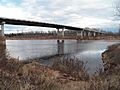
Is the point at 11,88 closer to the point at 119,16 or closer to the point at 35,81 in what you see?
the point at 35,81

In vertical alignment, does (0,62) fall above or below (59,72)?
above

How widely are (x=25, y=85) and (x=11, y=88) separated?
627 millimetres

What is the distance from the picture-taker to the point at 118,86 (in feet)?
27.4

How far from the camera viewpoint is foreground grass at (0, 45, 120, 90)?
7.98m

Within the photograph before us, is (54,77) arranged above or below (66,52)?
above

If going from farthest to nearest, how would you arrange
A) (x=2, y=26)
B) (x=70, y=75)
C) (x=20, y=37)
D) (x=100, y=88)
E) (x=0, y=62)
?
(x=20, y=37) → (x=2, y=26) → (x=70, y=75) → (x=0, y=62) → (x=100, y=88)

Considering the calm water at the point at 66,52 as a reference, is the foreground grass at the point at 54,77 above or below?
above

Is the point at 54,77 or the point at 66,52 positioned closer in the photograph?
the point at 54,77

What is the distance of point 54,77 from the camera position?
16.1 m

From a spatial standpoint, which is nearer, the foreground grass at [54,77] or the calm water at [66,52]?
the foreground grass at [54,77]

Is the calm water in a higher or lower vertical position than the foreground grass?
lower

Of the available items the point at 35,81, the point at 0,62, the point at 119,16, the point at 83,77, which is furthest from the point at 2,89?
the point at 119,16

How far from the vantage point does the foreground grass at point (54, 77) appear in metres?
7.98

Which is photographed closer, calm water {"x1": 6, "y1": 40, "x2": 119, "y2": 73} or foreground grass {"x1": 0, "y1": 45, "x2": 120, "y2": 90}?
foreground grass {"x1": 0, "y1": 45, "x2": 120, "y2": 90}
